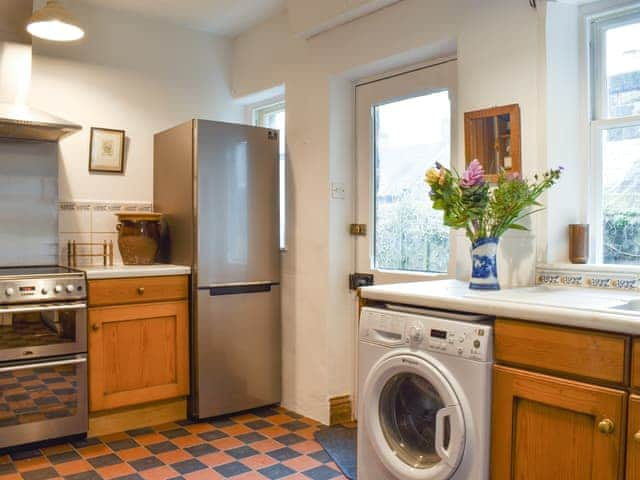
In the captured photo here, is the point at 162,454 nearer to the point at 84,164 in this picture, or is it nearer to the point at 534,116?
the point at 84,164

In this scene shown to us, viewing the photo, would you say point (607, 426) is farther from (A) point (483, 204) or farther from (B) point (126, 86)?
(B) point (126, 86)

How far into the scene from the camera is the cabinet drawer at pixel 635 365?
→ 4.57ft

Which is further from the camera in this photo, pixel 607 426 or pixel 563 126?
pixel 563 126

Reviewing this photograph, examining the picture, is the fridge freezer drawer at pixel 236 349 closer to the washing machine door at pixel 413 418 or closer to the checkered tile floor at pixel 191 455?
the checkered tile floor at pixel 191 455

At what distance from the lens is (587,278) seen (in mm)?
2061

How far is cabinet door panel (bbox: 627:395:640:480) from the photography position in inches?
54.4

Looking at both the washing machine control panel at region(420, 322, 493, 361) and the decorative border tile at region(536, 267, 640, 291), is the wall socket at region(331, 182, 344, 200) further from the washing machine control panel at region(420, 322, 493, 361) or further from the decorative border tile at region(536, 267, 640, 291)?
the washing machine control panel at region(420, 322, 493, 361)

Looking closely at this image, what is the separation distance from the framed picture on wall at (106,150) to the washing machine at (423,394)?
2128 millimetres

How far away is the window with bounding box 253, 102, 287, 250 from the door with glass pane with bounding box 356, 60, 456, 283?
557 mm

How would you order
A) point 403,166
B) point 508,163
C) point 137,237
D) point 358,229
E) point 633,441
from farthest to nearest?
point 137,237, point 358,229, point 403,166, point 508,163, point 633,441

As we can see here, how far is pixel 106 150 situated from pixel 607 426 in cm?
307

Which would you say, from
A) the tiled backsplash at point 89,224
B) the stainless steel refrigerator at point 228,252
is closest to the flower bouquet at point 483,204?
the stainless steel refrigerator at point 228,252

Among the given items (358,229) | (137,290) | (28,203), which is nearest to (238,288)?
(137,290)

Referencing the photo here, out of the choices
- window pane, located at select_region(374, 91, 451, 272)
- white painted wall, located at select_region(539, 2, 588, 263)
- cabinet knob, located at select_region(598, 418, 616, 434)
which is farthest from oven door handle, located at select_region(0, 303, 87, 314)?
cabinet knob, located at select_region(598, 418, 616, 434)
